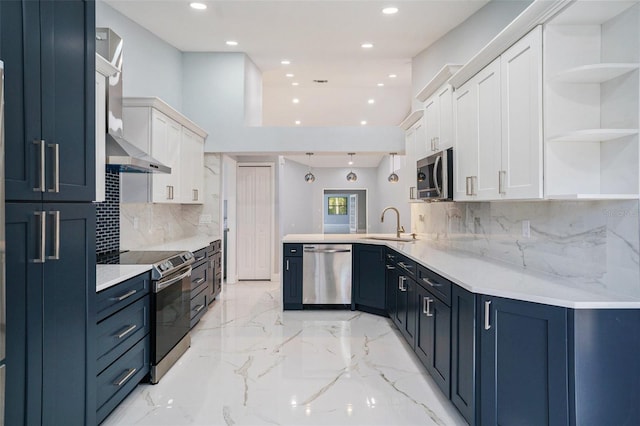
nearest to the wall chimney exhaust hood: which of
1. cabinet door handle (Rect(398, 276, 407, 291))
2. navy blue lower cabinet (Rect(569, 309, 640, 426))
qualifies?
cabinet door handle (Rect(398, 276, 407, 291))

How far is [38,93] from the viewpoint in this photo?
1.50 m

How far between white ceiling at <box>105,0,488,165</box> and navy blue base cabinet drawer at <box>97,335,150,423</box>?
3.36 meters

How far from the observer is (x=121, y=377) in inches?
94.0

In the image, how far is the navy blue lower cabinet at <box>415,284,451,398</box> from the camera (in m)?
2.42

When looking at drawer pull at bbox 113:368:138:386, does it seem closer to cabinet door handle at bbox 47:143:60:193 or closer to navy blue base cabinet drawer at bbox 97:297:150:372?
navy blue base cabinet drawer at bbox 97:297:150:372

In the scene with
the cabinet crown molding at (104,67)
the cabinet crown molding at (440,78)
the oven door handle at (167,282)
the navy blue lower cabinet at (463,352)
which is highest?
the cabinet crown molding at (440,78)

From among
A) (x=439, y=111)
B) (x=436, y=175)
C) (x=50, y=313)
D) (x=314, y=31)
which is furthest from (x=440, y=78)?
(x=50, y=313)

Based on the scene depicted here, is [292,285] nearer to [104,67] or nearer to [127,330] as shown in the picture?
[127,330]

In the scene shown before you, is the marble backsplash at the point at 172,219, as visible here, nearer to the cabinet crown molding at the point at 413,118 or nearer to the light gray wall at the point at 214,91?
the light gray wall at the point at 214,91

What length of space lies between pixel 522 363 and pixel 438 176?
189 cm

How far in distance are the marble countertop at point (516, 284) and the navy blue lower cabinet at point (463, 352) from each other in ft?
0.33

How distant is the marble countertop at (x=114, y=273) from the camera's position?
7.19 feet

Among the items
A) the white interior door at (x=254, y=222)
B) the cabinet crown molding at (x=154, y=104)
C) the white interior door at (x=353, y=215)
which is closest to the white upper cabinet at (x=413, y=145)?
the cabinet crown molding at (x=154, y=104)

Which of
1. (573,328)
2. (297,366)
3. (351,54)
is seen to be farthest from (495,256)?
(351,54)
